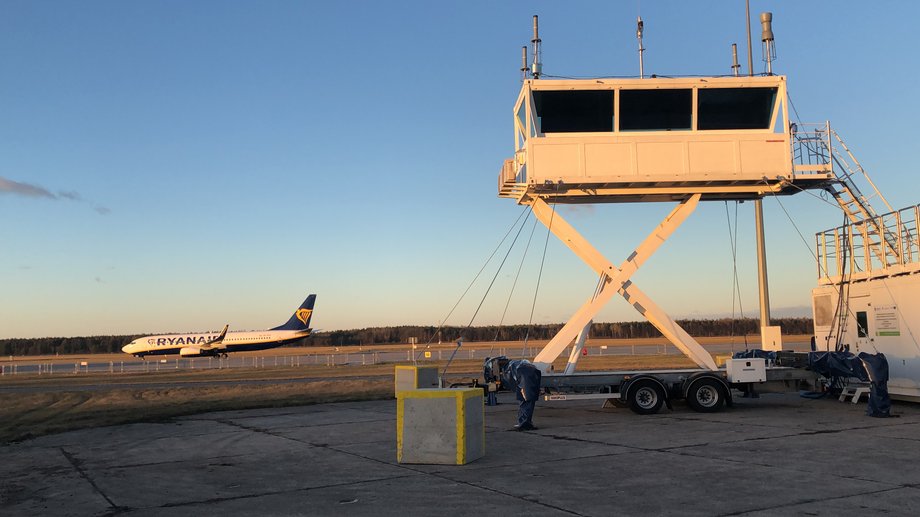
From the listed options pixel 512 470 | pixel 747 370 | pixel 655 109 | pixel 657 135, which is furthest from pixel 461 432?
pixel 655 109

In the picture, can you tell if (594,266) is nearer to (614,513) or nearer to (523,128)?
(523,128)

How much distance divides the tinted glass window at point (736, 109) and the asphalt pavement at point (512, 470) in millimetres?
8427

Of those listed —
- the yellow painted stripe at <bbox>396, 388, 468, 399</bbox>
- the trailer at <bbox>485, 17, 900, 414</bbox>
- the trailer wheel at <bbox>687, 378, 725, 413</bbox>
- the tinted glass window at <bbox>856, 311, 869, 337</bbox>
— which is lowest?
the trailer wheel at <bbox>687, 378, 725, 413</bbox>

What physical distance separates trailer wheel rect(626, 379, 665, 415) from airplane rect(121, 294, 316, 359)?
8414 cm

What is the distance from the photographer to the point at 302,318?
103312mm

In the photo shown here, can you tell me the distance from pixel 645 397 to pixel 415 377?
6597 millimetres

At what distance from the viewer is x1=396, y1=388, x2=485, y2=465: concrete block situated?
1280 cm

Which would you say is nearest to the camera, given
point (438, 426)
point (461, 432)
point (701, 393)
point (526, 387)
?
point (461, 432)

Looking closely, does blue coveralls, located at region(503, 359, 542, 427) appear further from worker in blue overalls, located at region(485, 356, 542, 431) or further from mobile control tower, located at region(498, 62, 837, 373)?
mobile control tower, located at region(498, 62, 837, 373)

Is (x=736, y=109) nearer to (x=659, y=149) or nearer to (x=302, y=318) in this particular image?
(x=659, y=149)

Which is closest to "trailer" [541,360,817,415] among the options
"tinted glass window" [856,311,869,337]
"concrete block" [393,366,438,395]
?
"tinted glass window" [856,311,869,337]

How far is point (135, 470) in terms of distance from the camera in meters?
13.3

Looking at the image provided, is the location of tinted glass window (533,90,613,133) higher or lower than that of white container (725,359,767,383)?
higher

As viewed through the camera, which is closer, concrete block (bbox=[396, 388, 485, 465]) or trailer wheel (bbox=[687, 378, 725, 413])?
concrete block (bbox=[396, 388, 485, 465])
